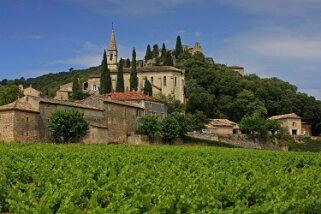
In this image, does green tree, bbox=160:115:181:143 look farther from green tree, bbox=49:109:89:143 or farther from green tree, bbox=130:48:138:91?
green tree, bbox=130:48:138:91

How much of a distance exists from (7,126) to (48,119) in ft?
15.4

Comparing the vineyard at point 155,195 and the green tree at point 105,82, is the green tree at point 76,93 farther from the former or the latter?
the vineyard at point 155,195

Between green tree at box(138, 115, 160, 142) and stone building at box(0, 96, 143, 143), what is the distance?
1405 millimetres

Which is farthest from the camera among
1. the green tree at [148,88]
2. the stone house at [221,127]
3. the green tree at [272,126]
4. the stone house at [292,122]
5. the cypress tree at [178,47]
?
the cypress tree at [178,47]

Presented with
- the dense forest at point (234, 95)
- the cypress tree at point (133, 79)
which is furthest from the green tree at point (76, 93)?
the dense forest at point (234, 95)

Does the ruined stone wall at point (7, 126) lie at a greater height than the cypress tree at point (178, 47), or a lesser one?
lesser

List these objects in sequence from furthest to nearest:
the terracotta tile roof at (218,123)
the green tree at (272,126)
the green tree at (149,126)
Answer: the terracotta tile roof at (218,123), the green tree at (272,126), the green tree at (149,126)

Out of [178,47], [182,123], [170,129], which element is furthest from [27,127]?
[178,47]

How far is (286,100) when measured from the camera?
96.2 m

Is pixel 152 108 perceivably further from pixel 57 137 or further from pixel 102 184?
pixel 102 184

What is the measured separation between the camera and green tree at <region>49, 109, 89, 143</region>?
4784 cm

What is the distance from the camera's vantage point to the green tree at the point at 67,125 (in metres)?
47.8

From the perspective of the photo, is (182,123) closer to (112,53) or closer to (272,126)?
(272,126)

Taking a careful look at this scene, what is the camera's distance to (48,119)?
49.7m
